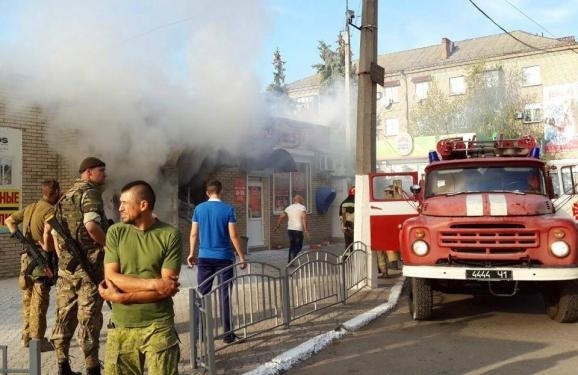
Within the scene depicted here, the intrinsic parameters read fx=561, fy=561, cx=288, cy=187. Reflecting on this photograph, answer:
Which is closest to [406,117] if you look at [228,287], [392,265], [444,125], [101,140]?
[444,125]

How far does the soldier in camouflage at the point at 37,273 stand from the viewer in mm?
5098

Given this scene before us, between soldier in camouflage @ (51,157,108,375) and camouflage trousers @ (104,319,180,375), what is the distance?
1.30 meters

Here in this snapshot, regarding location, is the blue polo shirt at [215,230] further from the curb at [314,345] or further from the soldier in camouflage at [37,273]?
the soldier in camouflage at [37,273]

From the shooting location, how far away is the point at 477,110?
Answer: 3331 cm

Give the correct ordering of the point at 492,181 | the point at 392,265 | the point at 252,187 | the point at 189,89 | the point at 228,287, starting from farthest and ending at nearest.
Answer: the point at 252,187 < the point at 392,265 < the point at 189,89 < the point at 492,181 < the point at 228,287

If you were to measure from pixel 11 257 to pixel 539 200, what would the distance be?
838 cm

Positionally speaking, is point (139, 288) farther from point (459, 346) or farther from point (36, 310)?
point (459, 346)

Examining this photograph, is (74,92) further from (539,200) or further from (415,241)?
(539,200)

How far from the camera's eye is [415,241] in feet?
20.2

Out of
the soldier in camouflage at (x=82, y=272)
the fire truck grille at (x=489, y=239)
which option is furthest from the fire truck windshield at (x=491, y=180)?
the soldier in camouflage at (x=82, y=272)

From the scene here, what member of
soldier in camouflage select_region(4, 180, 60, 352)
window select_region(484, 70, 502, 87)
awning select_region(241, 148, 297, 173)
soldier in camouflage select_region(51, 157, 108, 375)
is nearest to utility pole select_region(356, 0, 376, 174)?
awning select_region(241, 148, 297, 173)

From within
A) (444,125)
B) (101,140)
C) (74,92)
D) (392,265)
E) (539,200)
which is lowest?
(392,265)

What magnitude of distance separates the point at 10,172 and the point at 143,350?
786cm

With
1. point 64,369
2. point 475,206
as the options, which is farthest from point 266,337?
point 475,206
